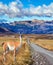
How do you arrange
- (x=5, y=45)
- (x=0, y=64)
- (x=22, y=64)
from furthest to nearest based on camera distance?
1. (x=5, y=45)
2. (x=22, y=64)
3. (x=0, y=64)

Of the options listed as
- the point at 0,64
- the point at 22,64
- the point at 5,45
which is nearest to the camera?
the point at 0,64

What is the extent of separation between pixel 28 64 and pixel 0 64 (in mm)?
2606

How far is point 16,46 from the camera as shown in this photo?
18375 mm

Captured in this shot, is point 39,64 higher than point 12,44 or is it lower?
lower

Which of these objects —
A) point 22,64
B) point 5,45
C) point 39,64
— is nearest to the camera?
point 22,64

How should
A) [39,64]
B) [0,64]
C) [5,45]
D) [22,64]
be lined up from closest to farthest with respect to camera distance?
[0,64], [22,64], [39,64], [5,45]

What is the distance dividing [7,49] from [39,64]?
232cm

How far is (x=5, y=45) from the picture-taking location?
19.0 meters

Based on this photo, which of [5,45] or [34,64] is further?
[5,45]

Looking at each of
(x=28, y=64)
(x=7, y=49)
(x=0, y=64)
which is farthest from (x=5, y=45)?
(x=0, y=64)

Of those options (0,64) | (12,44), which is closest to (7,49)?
(12,44)

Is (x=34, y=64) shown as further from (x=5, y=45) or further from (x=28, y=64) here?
(x=5, y=45)

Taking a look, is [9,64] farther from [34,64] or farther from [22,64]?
[34,64]

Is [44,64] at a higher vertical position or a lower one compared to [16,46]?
lower
